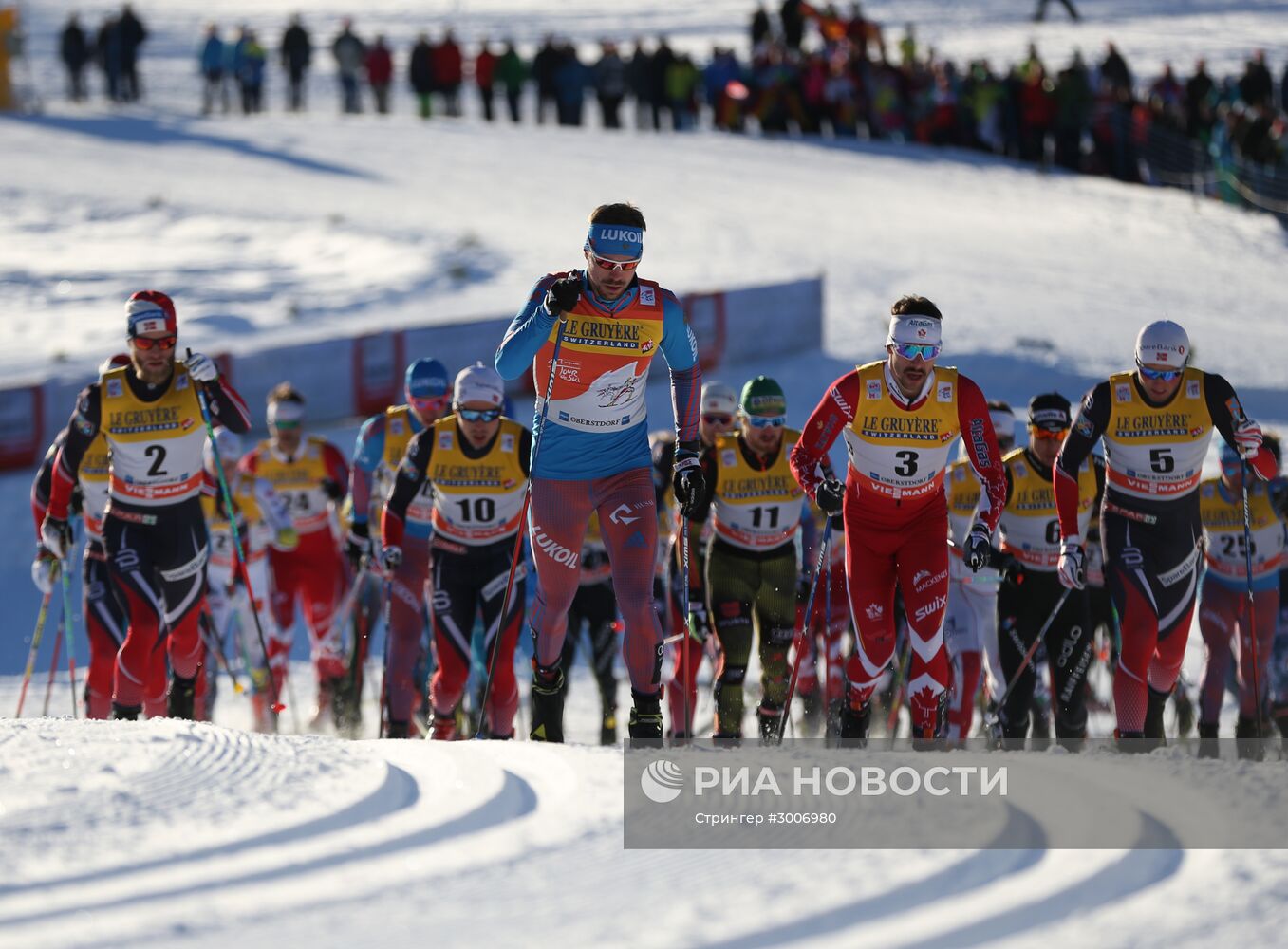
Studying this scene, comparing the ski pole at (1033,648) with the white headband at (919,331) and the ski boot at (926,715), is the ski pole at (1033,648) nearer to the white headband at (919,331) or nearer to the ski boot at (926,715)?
the ski boot at (926,715)

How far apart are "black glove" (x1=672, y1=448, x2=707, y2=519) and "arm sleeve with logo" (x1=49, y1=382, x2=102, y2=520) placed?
135 inches

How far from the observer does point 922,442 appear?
25.2 feet

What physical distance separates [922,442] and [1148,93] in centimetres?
2225

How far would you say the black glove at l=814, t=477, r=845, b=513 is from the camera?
24.6 feet

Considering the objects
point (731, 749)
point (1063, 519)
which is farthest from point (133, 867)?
point (1063, 519)

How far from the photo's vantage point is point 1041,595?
9.55m

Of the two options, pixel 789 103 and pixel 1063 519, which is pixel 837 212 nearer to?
pixel 789 103

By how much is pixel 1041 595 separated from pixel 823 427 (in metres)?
2.46

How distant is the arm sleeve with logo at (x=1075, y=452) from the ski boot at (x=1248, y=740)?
1.84 m

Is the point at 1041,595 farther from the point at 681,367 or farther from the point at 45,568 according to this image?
the point at 45,568

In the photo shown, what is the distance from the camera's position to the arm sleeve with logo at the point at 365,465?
9.52 metres

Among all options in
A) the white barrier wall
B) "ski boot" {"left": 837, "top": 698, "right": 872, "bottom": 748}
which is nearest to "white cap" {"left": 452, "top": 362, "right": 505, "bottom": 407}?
"ski boot" {"left": 837, "top": 698, "right": 872, "bottom": 748}

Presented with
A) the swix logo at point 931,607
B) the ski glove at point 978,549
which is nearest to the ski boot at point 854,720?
the swix logo at point 931,607

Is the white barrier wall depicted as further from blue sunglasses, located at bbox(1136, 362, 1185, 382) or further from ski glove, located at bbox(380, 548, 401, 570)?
blue sunglasses, located at bbox(1136, 362, 1185, 382)
